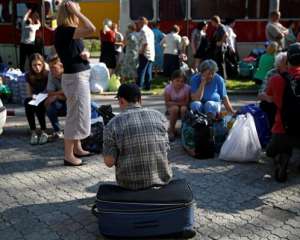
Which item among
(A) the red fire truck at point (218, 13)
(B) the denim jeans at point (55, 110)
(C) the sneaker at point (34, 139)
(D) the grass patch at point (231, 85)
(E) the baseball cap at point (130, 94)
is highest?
(A) the red fire truck at point (218, 13)

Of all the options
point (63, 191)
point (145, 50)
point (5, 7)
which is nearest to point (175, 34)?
point (145, 50)

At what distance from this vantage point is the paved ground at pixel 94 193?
4.31 metres

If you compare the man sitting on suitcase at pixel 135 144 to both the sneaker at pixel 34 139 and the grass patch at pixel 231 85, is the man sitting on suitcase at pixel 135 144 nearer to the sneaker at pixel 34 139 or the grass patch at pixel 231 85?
the sneaker at pixel 34 139

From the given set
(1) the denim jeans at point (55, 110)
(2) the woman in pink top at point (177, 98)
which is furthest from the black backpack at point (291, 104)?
(1) the denim jeans at point (55, 110)

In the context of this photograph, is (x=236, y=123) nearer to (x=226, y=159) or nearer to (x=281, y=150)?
(x=226, y=159)

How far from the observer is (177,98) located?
7242 mm

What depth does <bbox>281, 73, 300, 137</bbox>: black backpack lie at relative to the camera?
5234mm

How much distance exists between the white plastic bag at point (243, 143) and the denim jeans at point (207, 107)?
70cm

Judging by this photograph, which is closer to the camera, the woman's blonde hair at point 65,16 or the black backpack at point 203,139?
the woman's blonde hair at point 65,16

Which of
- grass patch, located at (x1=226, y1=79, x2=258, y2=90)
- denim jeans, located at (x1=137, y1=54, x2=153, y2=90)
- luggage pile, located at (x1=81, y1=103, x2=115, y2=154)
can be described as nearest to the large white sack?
denim jeans, located at (x1=137, y1=54, x2=153, y2=90)

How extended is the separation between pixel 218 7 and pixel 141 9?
2272 millimetres

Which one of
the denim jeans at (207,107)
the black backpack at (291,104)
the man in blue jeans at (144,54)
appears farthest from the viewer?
the man in blue jeans at (144,54)

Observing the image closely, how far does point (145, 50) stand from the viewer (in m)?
11.6

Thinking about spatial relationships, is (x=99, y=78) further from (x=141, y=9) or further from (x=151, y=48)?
(x=141, y=9)
